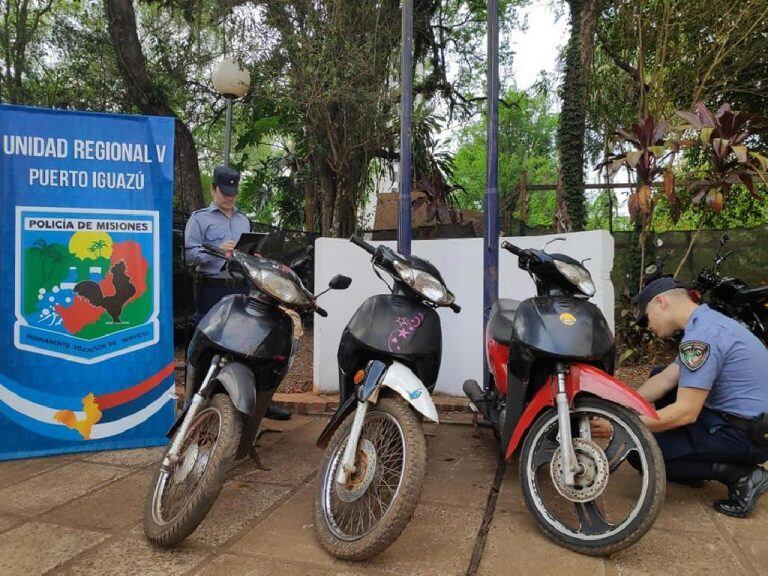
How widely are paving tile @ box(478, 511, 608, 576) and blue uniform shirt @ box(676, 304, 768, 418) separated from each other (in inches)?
38.3

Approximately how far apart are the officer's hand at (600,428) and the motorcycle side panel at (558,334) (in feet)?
0.85

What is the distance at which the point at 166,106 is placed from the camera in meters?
10.3

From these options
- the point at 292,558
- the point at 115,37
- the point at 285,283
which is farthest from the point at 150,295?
the point at 115,37

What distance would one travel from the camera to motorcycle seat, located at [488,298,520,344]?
10.1ft

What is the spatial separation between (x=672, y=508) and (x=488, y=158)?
263 cm

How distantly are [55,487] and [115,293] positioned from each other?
1204 mm

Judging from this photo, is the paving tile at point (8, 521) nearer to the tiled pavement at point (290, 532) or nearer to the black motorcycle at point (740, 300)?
the tiled pavement at point (290, 532)

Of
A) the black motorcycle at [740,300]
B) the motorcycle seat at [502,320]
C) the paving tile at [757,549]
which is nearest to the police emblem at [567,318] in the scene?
the motorcycle seat at [502,320]

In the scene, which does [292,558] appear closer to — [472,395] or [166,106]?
[472,395]

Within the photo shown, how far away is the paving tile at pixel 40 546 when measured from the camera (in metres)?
2.21

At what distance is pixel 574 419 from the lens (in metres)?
2.52

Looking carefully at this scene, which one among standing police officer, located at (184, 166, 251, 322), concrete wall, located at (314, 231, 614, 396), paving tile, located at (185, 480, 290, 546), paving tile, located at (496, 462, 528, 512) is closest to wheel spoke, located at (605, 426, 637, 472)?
paving tile, located at (496, 462, 528, 512)

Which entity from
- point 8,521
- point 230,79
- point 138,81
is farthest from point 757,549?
point 138,81

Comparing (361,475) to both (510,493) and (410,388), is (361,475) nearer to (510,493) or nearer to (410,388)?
(410,388)
